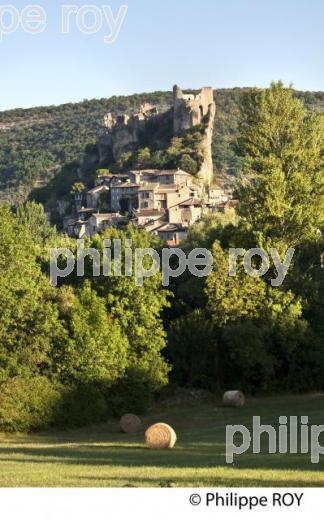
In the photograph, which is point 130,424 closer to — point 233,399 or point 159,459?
point 233,399

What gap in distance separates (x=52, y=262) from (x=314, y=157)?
15.2 m

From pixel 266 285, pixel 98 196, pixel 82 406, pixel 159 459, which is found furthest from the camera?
pixel 98 196

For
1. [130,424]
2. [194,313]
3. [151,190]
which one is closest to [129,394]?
[130,424]

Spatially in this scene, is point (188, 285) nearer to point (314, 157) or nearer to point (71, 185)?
point (314, 157)

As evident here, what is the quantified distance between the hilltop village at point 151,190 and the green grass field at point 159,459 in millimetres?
86613

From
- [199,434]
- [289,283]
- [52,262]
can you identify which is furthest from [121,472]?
[289,283]

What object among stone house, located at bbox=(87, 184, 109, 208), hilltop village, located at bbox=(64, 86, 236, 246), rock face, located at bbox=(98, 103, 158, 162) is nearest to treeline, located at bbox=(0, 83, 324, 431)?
hilltop village, located at bbox=(64, 86, 236, 246)

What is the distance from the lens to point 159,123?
188875 millimetres

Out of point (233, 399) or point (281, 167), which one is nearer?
point (233, 399)

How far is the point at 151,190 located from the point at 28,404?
380 ft

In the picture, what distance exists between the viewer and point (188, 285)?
154 feet

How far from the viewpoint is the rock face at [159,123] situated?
181m

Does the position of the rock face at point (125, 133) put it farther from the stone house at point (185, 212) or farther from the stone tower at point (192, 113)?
the stone house at point (185, 212)

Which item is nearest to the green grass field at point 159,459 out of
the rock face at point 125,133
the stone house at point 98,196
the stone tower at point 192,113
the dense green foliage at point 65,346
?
the dense green foliage at point 65,346
